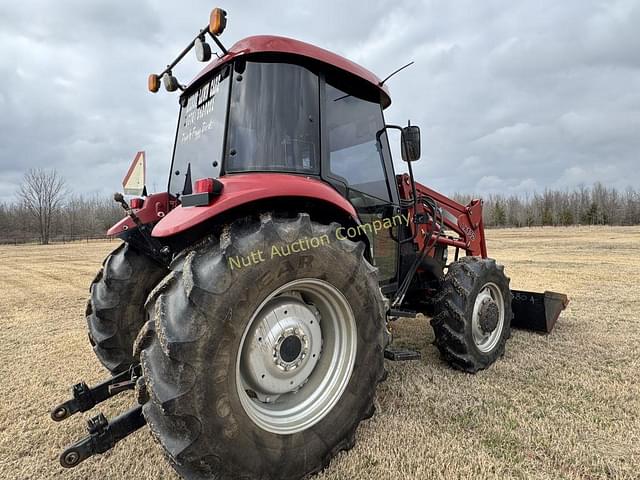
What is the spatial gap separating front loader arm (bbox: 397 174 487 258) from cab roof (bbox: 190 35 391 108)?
1311 millimetres

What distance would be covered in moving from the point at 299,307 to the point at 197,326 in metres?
0.67

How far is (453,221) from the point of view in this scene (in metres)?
4.25

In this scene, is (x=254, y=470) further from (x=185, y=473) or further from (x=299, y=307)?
(x=299, y=307)

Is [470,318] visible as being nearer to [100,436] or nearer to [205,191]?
[205,191]

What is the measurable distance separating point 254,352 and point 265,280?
42 centimetres

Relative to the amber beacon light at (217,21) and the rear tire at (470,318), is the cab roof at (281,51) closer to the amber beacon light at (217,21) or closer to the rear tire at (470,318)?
the amber beacon light at (217,21)

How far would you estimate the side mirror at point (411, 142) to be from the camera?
10.5ft

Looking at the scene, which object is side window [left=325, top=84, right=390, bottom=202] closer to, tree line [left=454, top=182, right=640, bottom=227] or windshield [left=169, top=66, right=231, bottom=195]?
windshield [left=169, top=66, right=231, bottom=195]

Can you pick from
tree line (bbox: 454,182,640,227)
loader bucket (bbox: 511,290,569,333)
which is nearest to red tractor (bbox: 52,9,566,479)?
loader bucket (bbox: 511,290,569,333)

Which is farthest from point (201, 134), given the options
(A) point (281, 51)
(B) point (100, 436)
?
(B) point (100, 436)

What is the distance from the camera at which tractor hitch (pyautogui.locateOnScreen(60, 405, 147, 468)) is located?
171 cm

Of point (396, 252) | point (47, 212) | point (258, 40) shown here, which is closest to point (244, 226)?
point (258, 40)

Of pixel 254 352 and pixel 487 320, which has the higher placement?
pixel 254 352

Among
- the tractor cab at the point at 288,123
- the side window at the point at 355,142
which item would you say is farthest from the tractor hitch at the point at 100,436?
the side window at the point at 355,142
